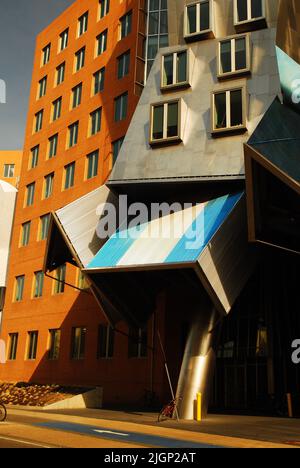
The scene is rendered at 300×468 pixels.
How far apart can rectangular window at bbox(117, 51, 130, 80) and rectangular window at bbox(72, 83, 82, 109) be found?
625 cm

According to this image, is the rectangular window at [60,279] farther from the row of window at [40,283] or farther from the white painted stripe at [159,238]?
the white painted stripe at [159,238]

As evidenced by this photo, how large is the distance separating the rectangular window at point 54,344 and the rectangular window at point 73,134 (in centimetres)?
1825

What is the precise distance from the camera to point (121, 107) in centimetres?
4356

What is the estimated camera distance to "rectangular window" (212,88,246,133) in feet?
91.6

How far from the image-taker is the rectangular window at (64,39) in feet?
180

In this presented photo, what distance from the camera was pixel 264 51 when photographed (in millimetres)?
28547

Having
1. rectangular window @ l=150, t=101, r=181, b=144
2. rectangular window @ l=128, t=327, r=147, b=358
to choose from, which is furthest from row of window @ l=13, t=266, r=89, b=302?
rectangular window @ l=150, t=101, r=181, b=144

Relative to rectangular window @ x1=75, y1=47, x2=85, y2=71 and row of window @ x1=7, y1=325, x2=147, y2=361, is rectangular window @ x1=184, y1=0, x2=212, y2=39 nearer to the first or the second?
row of window @ x1=7, y1=325, x2=147, y2=361

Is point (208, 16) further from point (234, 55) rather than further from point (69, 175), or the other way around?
point (69, 175)

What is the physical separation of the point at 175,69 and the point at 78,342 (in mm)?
23581

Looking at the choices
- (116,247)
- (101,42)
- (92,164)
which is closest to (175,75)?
(116,247)
